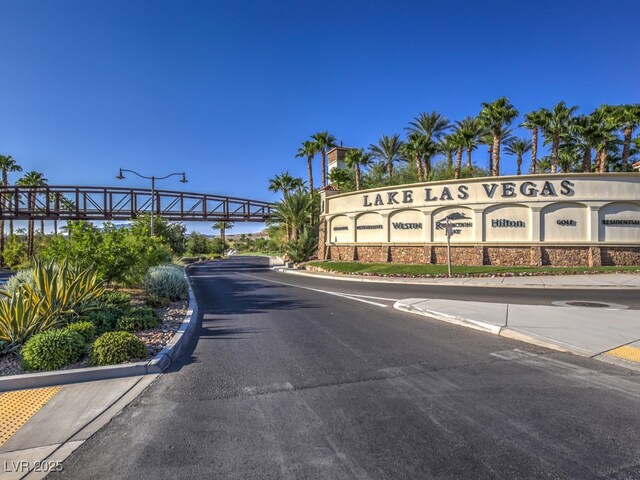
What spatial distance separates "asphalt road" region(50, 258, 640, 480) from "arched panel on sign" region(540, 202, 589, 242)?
730 inches

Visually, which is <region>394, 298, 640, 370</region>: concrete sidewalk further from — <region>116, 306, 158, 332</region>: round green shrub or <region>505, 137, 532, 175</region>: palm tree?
<region>505, 137, 532, 175</region>: palm tree

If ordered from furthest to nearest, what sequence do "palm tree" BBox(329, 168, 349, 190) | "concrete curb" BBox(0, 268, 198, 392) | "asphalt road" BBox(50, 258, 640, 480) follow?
1. "palm tree" BBox(329, 168, 349, 190)
2. "concrete curb" BBox(0, 268, 198, 392)
3. "asphalt road" BBox(50, 258, 640, 480)

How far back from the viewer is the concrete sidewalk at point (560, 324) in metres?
6.39

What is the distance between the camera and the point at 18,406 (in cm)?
454

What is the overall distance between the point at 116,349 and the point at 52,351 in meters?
0.90

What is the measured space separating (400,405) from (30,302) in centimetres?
706

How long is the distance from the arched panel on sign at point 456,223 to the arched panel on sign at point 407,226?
0.90m

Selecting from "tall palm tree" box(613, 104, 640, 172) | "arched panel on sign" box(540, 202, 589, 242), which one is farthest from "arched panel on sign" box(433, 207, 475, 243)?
"tall palm tree" box(613, 104, 640, 172)

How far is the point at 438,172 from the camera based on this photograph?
4544 cm

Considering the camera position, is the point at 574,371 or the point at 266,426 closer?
the point at 266,426

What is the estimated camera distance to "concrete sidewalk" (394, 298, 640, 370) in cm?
639

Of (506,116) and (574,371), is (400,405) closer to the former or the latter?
(574,371)

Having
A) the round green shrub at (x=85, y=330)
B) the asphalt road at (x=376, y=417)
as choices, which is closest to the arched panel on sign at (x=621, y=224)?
the asphalt road at (x=376, y=417)

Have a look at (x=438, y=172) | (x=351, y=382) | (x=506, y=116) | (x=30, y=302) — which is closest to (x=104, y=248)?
(x=30, y=302)
